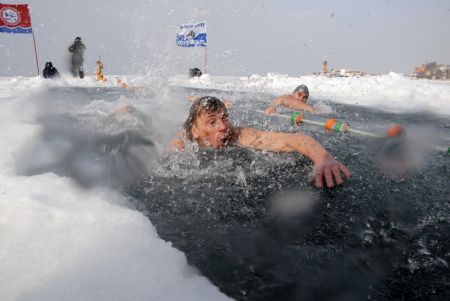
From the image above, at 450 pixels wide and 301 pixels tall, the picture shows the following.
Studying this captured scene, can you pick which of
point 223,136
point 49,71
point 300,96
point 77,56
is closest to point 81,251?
point 223,136

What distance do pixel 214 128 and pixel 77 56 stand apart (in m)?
15.2

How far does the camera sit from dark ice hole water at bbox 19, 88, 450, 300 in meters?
1.79

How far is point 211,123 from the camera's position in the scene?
3.97 metres

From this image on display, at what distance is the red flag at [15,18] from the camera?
15.5 metres

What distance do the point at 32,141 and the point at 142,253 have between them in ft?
9.35

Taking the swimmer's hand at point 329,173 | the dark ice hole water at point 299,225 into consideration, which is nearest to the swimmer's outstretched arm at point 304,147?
the swimmer's hand at point 329,173

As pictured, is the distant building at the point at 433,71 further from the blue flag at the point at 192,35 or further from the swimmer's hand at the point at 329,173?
the swimmer's hand at the point at 329,173

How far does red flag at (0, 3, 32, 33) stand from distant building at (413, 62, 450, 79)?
22636 mm

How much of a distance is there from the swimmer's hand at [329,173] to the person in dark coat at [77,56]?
653 inches

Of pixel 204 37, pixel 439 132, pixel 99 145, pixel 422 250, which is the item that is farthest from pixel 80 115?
pixel 204 37

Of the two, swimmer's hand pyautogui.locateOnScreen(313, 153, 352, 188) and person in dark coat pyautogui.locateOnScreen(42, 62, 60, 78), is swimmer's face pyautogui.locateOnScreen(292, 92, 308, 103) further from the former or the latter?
person in dark coat pyautogui.locateOnScreen(42, 62, 60, 78)

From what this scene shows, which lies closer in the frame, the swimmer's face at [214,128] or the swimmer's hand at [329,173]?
the swimmer's hand at [329,173]

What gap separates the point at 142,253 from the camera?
1.94 meters

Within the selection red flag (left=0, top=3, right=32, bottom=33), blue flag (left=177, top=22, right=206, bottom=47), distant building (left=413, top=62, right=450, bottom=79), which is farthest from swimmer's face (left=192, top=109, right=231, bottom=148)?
distant building (left=413, top=62, right=450, bottom=79)
